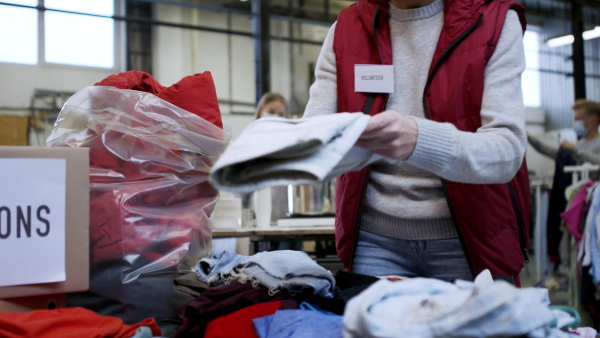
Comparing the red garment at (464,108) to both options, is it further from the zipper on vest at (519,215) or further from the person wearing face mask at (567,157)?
the person wearing face mask at (567,157)

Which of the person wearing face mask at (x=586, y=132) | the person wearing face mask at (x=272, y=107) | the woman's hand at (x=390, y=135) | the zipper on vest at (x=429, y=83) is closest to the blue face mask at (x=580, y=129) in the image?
the person wearing face mask at (x=586, y=132)

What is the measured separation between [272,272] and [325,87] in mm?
468

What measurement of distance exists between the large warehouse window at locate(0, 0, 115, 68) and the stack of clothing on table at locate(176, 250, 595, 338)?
18.7 feet

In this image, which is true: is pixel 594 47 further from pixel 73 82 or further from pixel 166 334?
pixel 166 334

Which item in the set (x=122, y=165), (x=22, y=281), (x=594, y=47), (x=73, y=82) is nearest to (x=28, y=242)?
(x=22, y=281)

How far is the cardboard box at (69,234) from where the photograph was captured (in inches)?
35.3

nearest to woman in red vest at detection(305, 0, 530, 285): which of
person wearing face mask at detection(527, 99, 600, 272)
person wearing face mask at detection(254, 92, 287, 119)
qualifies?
person wearing face mask at detection(254, 92, 287, 119)

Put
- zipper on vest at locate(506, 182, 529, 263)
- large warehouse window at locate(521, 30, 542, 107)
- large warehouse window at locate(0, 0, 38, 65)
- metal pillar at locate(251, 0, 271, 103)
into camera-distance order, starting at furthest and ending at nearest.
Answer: large warehouse window at locate(521, 30, 542, 107), metal pillar at locate(251, 0, 271, 103), large warehouse window at locate(0, 0, 38, 65), zipper on vest at locate(506, 182, 529, 263)

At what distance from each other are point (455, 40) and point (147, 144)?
644mm

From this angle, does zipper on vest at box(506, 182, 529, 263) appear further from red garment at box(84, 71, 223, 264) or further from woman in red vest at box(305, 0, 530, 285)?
red garment at box(84, 71, 223, 264)

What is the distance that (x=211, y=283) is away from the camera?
1002mm

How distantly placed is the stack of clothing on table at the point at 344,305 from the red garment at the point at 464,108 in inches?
10.9

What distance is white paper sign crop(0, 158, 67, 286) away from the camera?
879mm

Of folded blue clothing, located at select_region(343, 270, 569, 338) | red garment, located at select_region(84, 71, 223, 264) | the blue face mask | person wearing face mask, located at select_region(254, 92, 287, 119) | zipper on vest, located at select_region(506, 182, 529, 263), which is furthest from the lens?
the blue face mask
